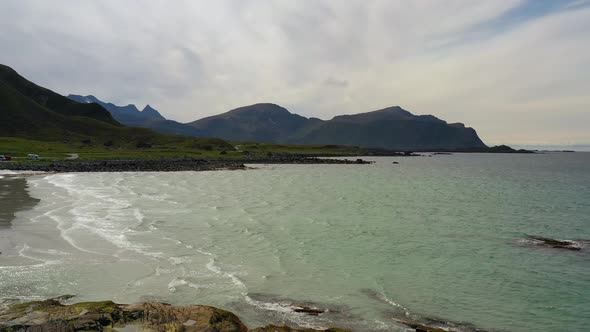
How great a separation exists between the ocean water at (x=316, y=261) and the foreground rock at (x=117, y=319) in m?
2.28

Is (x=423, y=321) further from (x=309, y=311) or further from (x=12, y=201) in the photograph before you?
(x=12, y=201)

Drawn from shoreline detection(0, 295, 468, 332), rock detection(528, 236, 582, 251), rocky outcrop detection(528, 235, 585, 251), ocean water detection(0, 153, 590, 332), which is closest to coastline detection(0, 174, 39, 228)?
ocean water detection(0, 153, 590, 332)

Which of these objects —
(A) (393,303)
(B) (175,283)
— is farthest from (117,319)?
(A) (393,303)

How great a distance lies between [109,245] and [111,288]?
9.11m

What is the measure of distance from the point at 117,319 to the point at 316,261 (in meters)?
13.3

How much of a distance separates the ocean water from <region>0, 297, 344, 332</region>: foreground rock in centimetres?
228

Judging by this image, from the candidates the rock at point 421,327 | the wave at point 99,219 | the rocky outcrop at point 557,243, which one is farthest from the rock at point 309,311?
the rocky outcrop at point 557,243

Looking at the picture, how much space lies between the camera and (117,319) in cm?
1331

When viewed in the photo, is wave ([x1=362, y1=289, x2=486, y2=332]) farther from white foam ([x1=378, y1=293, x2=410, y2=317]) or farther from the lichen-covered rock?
the lichen-covered rock

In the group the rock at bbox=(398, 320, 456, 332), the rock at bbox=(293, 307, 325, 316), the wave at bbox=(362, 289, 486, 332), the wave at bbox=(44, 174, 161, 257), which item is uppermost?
the rock at bbox=(398, 320, 456, 332)

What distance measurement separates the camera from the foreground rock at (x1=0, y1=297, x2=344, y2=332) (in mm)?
12539

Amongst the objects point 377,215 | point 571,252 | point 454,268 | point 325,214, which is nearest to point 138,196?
point 325,214

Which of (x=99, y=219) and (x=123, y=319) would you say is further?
(x=99, y=219)

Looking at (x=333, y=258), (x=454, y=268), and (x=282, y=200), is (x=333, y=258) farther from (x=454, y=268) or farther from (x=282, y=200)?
(x=282, y=200)
